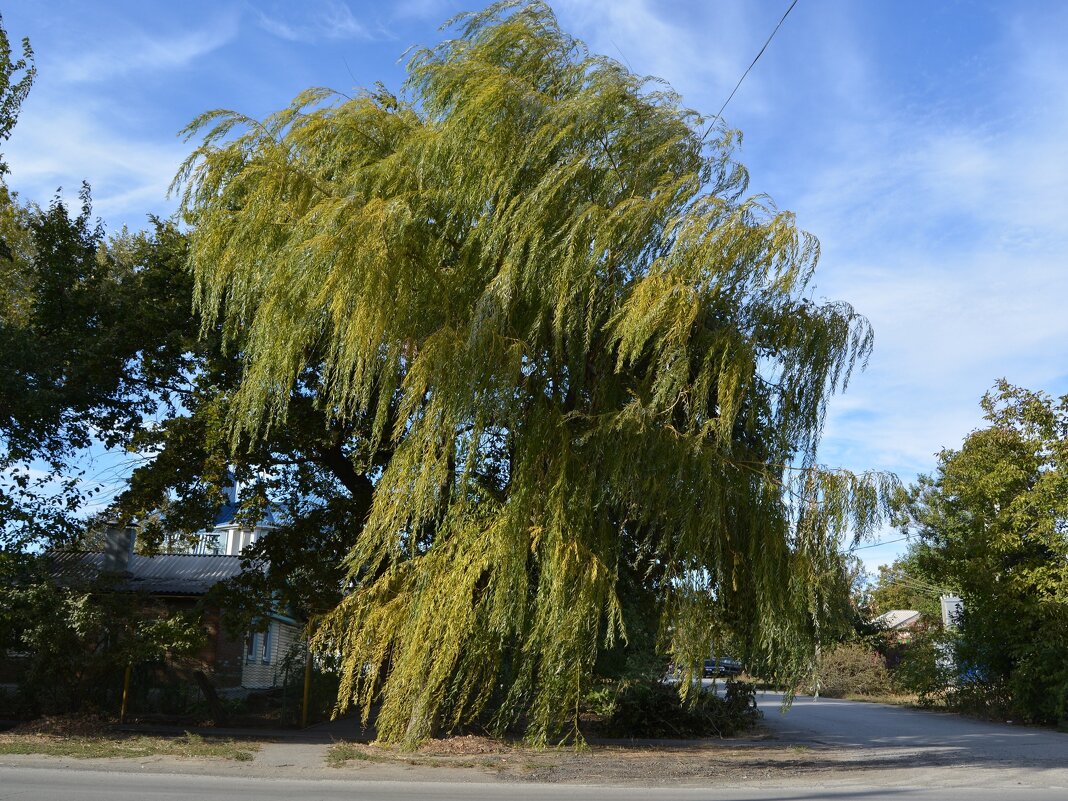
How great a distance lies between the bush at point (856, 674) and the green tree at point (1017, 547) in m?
12.8

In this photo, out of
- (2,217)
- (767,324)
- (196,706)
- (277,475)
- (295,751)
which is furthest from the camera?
(2,217)

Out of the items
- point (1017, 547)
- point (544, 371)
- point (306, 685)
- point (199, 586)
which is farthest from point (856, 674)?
point (544, 371)

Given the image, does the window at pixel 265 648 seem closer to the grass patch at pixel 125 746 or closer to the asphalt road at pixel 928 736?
the grass patch at pixel 125 746

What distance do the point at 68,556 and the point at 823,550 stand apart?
581 inches

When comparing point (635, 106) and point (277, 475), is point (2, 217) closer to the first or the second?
point (277, 475)

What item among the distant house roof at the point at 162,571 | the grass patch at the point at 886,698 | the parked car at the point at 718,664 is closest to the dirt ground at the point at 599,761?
the parked car at the point at 718,664

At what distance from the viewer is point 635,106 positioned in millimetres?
11688

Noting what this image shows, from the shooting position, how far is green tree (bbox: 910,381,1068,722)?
68.3 feet

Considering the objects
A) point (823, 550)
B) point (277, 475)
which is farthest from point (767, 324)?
point (277, 475)

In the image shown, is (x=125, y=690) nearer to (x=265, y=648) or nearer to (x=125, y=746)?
(x=125, y=746)

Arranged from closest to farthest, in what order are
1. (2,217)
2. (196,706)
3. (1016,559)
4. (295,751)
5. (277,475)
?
(295,751), (277,475), (196,706), (1016,559), (2,217)

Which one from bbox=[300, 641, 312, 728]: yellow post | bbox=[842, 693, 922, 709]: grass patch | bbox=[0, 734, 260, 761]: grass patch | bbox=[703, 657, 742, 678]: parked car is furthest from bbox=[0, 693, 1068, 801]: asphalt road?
bbox=[842, 693, 922, 709]: grass patch

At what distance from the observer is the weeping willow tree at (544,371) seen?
10.6 metres

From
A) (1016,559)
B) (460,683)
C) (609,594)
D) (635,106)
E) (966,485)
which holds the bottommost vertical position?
(460,683)
